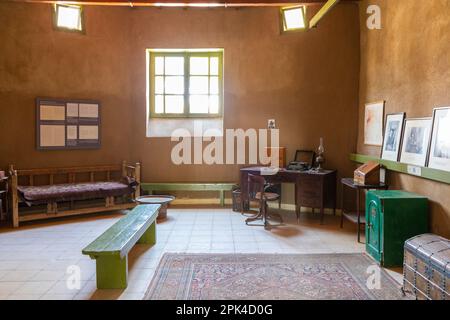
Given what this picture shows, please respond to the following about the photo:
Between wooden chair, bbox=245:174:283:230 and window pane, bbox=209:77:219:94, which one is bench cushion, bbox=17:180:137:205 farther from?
window pane, bbox=209:77:219:94

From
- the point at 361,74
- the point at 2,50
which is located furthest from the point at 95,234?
the point at 361,74

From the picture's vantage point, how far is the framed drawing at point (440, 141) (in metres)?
3.75

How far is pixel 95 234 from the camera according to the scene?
540 cm

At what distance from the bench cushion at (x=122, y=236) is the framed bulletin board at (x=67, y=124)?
9.00 feet

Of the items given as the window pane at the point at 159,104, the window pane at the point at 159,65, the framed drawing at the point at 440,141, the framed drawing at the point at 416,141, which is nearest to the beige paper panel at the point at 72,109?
the window pane at the point at 159,104

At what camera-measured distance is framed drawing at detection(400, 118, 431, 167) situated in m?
4.18

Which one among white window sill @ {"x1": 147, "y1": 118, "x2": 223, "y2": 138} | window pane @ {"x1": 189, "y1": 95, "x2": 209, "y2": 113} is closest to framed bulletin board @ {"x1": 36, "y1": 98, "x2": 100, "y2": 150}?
white window sill @ {"x1": 147, "y1": 118, "x2": 223, "y2": 138}

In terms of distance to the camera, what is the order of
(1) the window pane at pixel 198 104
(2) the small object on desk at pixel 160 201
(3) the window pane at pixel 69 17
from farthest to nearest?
1. (1) the window pane at pixel 198 104
2. (3) the window pane at pixel 69 17
3. (2) the small object on desk at pixel 160 201

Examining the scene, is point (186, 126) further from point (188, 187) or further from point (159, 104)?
point (188, 187)

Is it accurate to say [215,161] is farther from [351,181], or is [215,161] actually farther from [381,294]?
[381,294]

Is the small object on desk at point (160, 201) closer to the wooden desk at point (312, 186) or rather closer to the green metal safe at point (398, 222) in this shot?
the wooden desk at point (312, 186)

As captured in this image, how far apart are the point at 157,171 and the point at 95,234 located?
2.24 metres

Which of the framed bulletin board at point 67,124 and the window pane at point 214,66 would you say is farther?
the window pane at point 214,66
